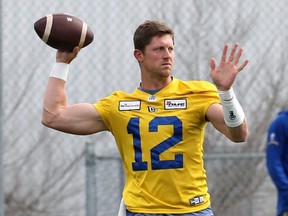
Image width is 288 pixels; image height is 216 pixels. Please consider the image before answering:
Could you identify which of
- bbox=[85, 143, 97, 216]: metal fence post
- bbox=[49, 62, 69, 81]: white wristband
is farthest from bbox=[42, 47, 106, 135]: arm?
bbox=[85, 143, 97, 216]: metal fence post

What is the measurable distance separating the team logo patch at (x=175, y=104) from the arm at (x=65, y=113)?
438mm

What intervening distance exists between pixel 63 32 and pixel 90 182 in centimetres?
207

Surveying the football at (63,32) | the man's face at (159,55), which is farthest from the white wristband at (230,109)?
the football at (63,32)

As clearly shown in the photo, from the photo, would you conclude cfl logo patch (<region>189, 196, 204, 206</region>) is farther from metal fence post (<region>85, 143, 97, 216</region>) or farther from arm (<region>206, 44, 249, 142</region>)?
metal fence post (<region>85, 143, 97, 216</region>)

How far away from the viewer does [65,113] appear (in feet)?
20.8

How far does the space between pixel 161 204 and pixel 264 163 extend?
288 cm

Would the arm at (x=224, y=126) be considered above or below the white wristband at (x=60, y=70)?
below

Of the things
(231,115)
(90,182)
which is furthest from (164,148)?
(90,182)

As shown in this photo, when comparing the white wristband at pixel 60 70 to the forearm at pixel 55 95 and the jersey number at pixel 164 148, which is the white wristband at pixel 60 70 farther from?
the jersey number at pixel 164 148

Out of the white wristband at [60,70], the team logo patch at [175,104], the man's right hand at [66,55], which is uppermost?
the man's right hand at [66,55]

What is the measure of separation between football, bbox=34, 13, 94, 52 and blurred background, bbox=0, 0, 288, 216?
1218 mm

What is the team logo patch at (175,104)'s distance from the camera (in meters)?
6.10

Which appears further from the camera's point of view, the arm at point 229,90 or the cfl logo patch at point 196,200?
the cfl logo patch at point 196,200

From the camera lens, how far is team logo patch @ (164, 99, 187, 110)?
6.10 m
